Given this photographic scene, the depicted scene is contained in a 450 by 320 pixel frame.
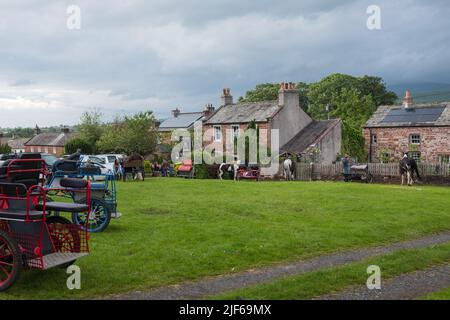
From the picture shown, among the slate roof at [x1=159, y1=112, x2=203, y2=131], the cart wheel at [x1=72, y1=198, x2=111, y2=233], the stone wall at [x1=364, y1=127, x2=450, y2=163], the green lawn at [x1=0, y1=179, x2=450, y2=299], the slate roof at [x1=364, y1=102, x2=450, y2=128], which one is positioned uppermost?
the slate roof at [x1=159, y1=112, x2=203, y2=131]

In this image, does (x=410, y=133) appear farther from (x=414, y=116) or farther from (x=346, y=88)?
(x=346, y=88)

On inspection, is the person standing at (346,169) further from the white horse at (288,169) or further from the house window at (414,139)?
the house window at (414,139)

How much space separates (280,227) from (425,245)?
3720mm

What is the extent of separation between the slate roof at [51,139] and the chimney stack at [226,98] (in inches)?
1542

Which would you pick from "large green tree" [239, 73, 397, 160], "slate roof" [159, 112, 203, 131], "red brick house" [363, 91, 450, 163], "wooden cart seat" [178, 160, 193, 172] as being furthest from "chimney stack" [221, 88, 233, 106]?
"large green tree" [239, 73, 397, 160]

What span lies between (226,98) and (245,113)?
6.02 metres

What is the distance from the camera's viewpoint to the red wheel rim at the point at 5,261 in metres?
7.99

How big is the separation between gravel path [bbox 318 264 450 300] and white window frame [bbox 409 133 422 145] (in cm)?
3906

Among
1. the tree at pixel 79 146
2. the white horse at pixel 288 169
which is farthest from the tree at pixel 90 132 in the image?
the white horse at pixel 288 169

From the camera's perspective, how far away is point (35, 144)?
90000mm

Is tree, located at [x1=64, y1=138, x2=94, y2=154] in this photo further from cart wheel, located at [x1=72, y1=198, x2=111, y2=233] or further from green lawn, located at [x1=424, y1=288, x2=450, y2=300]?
green lawn, located at [x1=424, y1=288, x2=450, y2=300]

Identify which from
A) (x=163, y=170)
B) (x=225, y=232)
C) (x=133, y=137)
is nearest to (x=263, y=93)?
(x=133, y=137)

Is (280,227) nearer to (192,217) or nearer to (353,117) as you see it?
(192,217)

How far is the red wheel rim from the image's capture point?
7992 millimetres
